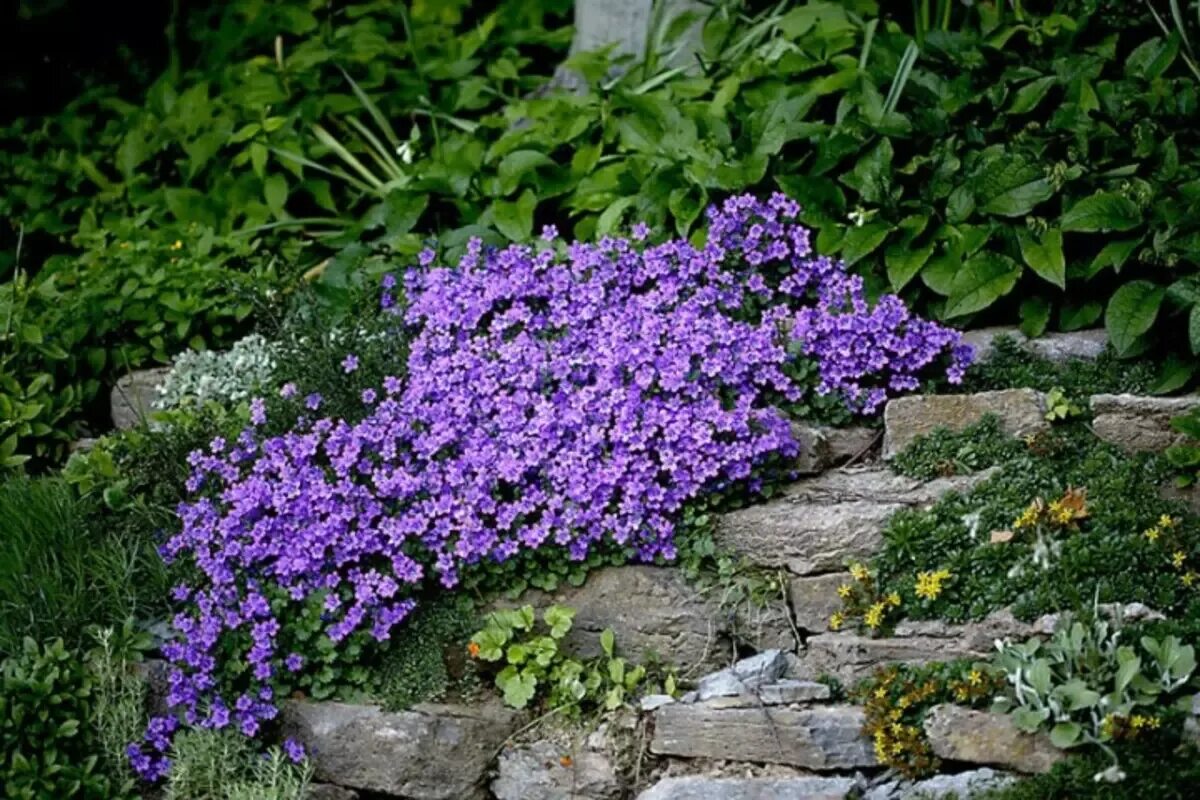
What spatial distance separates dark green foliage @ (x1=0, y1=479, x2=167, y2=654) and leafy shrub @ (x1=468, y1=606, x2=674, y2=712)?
103cm

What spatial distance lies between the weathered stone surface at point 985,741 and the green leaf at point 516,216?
242 cm

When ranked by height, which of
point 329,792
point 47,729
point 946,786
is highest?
point 47,729

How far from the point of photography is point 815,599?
15.1ft

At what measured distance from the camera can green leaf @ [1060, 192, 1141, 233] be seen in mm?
4938

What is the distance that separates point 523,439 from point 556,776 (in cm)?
98

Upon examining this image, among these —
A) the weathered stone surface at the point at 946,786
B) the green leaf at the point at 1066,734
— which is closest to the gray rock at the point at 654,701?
the weathered stone surface at the point at 946,786

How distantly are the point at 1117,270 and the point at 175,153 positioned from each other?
4257mm

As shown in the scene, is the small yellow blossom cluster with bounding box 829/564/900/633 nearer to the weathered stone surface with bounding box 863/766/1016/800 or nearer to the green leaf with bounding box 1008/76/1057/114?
the weathered stone surface with bounding box 863/766/1016/800

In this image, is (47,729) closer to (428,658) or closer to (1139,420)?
(428,658)

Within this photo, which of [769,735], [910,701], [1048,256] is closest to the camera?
[910,701]

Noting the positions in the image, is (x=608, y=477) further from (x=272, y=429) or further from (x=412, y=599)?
(x=272, y=429)

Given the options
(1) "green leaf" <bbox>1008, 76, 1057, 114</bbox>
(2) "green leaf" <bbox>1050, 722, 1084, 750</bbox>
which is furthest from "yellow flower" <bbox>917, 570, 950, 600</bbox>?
(1) "green leaf" <bbox>1008, 76, 1057, 114</bbox>

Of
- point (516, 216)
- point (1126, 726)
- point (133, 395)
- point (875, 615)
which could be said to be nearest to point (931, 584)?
point (875, 615)

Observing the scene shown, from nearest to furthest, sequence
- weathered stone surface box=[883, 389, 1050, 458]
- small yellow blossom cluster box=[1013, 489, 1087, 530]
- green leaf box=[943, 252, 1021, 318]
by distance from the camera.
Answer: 1. small yellow blossom cluster box=[1013, 489, 1087, 530]
2. weathered stone surface box=[883, 389, 1050, 458]
3. green leaf box=[943, 252, 1021, 318]
